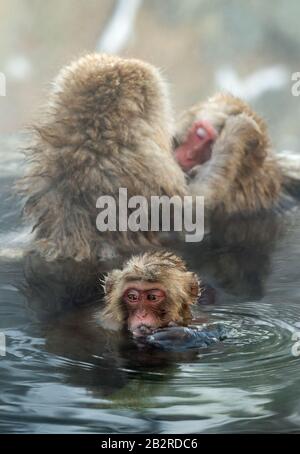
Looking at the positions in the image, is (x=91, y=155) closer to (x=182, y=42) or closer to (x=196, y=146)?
(x=196, y=146)

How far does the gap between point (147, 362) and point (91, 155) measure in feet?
3.06

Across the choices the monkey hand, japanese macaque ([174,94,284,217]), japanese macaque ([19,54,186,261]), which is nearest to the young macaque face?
japanese macaque ([174,94,284,217])

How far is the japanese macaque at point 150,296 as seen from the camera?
2.89 meters

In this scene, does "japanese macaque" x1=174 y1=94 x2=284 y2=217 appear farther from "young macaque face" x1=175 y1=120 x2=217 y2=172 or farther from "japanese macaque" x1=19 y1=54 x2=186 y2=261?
"japanese macaque" x1=19 y1=54 x2=186 y2=261

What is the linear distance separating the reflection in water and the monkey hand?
0.10ft

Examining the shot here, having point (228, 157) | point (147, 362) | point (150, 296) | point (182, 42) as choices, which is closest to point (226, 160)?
point (228, 157)

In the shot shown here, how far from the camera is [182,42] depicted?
4.12 meters

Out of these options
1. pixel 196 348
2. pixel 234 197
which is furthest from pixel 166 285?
pixel 234 197

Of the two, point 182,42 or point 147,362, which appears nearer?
point 147,362

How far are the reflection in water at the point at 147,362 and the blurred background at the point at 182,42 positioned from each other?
2.91 ft

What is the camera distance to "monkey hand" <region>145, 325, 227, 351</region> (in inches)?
106

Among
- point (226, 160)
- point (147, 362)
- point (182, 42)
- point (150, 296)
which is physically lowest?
point (147, 362)

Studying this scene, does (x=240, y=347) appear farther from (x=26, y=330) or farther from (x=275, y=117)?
(x=275, y=117)

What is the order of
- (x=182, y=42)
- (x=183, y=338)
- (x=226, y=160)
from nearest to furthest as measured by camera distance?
(x=183, y=338)
(x=226, y=160)
(x=182, y=42)
